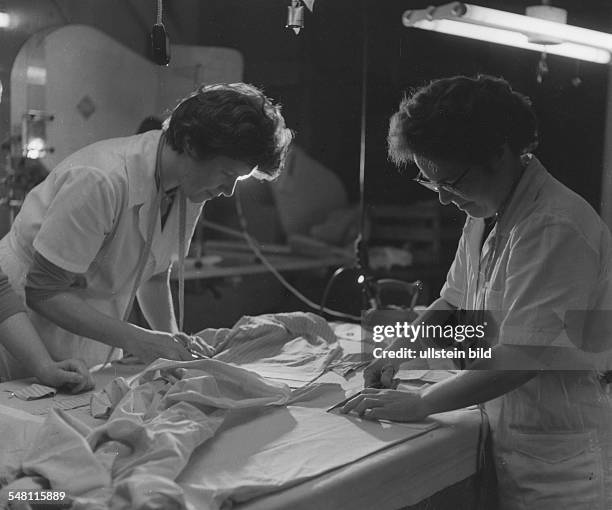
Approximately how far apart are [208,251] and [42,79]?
146 cm

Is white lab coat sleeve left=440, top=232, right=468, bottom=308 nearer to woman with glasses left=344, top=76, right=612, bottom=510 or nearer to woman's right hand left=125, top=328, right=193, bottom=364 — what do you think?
woman with glasses left=344, top=76, right=612, bottom=510

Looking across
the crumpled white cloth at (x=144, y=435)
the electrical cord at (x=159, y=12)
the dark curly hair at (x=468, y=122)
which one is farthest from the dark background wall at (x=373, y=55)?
the crumpled white cloth at (x=144, y=435)

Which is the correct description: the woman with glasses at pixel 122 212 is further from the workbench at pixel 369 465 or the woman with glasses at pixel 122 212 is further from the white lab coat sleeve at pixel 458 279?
the white lab coat sleeve at pixel 458 279

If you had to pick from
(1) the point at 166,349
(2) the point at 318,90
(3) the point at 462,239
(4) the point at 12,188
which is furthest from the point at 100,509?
(2) the point at 318,90

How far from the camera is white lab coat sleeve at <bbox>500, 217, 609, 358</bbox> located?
108 cm

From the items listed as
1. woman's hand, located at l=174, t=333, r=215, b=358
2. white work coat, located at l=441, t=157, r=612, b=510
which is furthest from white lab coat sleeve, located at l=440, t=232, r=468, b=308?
woman's hand, located at l=174, t=333, r=215, b=358

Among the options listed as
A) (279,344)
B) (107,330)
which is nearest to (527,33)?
(279,344)

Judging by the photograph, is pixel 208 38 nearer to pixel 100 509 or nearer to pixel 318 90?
pixel 318 90

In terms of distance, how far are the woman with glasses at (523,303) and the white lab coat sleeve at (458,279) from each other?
13cm

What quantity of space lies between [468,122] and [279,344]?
28.8 inches

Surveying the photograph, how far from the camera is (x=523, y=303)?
1.10m

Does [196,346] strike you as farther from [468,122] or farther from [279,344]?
[468,122]

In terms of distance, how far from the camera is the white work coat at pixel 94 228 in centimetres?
138

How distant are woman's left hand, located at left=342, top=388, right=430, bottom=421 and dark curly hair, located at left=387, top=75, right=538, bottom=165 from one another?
0.39 metres
